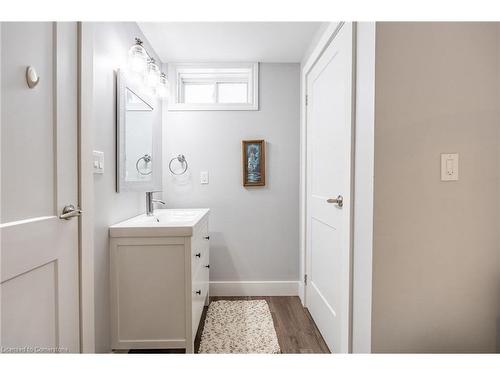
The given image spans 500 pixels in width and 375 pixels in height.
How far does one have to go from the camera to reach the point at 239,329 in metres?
1.86

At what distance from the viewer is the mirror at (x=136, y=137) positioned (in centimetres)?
159

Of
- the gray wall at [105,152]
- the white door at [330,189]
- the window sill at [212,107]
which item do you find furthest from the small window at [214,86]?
the gray wall at [105,152]

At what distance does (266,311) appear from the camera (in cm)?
215

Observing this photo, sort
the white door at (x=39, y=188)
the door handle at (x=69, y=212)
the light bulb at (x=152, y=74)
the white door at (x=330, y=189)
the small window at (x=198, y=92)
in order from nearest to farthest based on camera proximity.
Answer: the white door at (x=39, y=188)
the door handle at (x=69, y=212)
the white door at (x=330, y=189)
the light bulb at (x=152, y=74)
the small window at (x=198, y=92)

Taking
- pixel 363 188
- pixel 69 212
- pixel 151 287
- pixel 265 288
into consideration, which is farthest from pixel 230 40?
pixel 265 288

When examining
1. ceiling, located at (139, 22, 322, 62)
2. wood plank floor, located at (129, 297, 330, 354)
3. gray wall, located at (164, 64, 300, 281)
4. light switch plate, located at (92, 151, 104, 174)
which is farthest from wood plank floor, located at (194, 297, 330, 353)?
ceiling, located at (139, 22, 322, 62)

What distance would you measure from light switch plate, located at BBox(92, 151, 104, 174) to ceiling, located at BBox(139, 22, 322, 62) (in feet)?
3.68

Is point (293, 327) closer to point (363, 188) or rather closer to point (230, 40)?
point (363, 188)

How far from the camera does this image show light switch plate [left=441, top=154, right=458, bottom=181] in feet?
3.34

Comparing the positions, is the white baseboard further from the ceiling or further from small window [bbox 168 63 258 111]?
the ceiling

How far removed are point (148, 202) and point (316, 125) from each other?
1.41 m

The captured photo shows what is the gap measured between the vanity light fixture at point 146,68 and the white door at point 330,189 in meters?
1.20

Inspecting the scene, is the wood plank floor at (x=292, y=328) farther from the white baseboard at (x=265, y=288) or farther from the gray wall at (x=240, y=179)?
the gray wall at (x=240, y=179)
